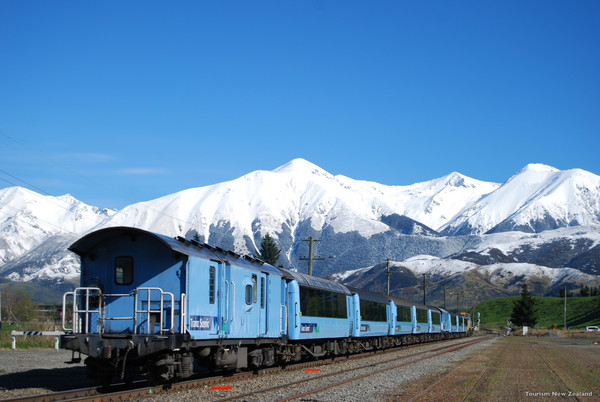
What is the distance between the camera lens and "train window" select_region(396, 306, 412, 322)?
48.3 meters

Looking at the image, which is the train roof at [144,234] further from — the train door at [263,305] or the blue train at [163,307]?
the train door at [263,305]

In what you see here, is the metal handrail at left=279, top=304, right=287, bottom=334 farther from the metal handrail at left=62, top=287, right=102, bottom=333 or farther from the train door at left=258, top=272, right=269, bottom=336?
the metal handrail at left=62, top=287, right=102, bottom=333

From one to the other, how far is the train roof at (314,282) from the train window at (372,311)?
2451mm

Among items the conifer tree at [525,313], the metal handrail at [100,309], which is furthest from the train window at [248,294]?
the conifer tree at [525,313]

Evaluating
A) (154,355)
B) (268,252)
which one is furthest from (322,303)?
(268,252)

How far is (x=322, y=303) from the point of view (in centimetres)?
3058

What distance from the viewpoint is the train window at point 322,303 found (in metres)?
28.0

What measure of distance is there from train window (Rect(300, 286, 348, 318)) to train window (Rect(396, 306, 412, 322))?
15.2m

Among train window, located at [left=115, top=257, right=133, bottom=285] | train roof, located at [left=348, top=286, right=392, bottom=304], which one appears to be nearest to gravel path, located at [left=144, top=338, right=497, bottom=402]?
train window, located at [left=115, top=257, right=133, bottom=285]

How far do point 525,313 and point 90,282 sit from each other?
16225 centimetres

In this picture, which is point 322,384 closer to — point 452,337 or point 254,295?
point 254,295

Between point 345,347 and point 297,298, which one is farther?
point 345,347

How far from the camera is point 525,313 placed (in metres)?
167

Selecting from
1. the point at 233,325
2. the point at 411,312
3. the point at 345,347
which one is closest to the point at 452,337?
the point at 411,312
